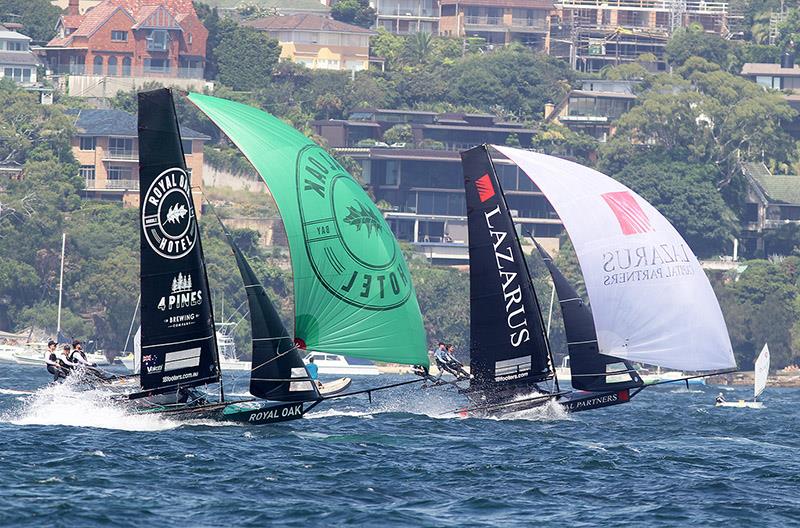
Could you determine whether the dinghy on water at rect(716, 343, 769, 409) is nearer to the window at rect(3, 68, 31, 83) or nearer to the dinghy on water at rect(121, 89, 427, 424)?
the dinghy on water at rect(121, 89, 427, 424)

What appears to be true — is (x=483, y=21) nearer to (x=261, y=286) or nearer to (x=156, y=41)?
(x=156, y=41)

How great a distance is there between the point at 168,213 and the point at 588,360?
35.4 ft

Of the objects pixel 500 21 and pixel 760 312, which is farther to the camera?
pixel 500 21

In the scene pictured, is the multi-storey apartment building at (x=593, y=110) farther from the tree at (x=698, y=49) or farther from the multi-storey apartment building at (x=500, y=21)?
the multi-storey apartment building at (x=500, y=21)

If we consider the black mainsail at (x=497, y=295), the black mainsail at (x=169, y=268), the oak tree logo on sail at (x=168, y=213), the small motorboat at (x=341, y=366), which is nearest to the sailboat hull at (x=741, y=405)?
the black mainsail at (x=497, y=295)

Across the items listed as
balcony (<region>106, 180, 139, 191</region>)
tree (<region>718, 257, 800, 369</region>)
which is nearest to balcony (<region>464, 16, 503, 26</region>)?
tree (<region>718, 257, 800, 369</region>)

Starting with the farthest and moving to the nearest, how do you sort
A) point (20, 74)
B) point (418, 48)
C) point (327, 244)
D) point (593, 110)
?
point (418, 48)
point (593, 110)
point (20, 74)
point (327, 244)

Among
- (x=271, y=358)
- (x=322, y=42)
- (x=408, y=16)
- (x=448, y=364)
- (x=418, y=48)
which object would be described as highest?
(x=408, y=16)

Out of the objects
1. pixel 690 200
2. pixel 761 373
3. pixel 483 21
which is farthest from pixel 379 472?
pixel 483 21

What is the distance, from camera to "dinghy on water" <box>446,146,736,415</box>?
3650 centimetres

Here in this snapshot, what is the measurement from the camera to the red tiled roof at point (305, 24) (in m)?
153

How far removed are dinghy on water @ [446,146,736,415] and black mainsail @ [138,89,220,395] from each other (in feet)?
20.8

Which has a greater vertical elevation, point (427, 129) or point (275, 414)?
point (427, 129)

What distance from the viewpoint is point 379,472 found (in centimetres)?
2912
